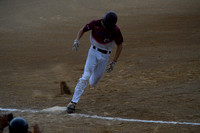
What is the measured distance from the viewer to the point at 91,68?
7.36m

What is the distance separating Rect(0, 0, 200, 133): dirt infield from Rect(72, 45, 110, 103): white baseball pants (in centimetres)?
47

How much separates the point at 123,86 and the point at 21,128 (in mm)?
6478

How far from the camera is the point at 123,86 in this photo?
9523mm

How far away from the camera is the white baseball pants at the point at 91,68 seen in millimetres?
7230

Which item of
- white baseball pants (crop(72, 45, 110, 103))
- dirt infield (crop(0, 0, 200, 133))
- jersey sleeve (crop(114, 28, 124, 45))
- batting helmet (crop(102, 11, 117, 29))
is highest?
batting helmet (crop(102, 11, 117, 29))

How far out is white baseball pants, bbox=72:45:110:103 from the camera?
7.23m

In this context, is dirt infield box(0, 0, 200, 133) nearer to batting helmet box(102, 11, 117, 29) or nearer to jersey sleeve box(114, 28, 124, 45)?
jersey sleeve box(114, 28, 124, 45)

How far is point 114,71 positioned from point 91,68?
406cm

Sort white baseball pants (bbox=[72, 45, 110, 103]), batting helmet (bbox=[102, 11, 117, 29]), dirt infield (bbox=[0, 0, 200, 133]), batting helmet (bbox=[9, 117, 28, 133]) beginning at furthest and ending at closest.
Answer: white baseball pants (bbox=[72, 45, 110, 103])
batting helmet (bbox=[102, 11, 117, 29])
dirt infield (bbox=[0, 0, 200, 133])
batting helmet (bbox=[9, 117, 28, 133])

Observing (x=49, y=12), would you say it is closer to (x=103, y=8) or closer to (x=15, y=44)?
(x=103, y=8)

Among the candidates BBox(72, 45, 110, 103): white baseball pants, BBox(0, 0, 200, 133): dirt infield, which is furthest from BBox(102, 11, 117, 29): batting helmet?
BBox(0, 0, 200, 133): dirt infield

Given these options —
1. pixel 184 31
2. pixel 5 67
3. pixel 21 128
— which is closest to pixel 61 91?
pixel 5 67

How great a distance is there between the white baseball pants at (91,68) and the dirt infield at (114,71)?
1.53 ft

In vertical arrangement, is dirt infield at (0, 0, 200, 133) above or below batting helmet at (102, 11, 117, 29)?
below
